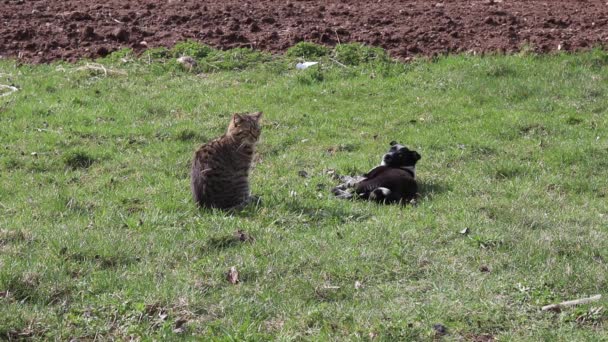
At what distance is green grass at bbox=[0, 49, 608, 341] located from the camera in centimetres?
620

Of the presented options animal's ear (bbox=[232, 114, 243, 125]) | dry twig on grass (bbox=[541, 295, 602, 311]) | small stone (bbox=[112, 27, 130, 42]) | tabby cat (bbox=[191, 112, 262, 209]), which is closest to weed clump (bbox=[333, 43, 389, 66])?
small stone (bbox=[112, 27, 130, 42])

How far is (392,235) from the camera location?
7.91 metres

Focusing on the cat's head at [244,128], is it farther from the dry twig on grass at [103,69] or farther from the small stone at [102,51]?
the small stone at [102,51]

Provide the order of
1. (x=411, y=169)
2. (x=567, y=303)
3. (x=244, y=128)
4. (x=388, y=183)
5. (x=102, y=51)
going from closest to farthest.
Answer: (x=567, y=303), (x=244, y=128), (x=388, y=183), (x=411, y=169), (x=102, y=51)

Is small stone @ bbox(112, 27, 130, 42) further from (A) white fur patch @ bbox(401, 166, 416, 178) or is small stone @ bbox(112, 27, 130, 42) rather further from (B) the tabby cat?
(A) white fur patch @ bbox(401, 166, 416, 178)

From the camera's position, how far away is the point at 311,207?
902 cm

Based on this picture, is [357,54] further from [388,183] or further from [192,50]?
[388,183]

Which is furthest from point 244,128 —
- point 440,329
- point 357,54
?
point 357,54

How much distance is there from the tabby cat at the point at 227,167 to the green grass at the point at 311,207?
0.27 meters

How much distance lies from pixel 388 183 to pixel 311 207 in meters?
0.98

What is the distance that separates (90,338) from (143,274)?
1.16 meters

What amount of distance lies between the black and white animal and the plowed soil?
5424mm

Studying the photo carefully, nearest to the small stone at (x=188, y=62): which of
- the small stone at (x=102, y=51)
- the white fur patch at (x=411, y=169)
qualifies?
the small stone at (x=102, y=51)

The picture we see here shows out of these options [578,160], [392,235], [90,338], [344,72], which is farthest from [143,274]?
[344,72]
